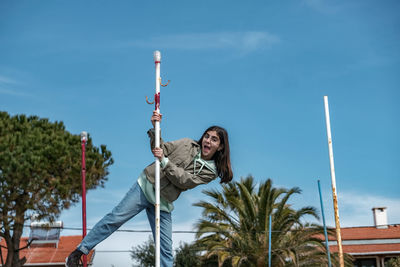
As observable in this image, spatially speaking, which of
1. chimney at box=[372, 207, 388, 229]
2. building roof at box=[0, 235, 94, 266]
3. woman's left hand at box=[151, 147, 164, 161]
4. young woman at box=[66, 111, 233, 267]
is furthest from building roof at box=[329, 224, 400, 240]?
woman's left hand at box=[151, 147, 164, 161]

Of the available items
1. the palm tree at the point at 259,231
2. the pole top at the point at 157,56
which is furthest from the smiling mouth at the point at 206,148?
the palm tree at the point at 259,231

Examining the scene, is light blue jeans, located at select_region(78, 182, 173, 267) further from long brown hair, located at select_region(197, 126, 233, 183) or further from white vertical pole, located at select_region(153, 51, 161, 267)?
long brown hair, located at select_region(197, 126, 233, 183)

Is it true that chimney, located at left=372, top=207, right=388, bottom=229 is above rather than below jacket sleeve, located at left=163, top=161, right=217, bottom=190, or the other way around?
above

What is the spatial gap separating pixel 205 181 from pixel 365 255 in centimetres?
2598

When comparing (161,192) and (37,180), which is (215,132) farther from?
(37,180)

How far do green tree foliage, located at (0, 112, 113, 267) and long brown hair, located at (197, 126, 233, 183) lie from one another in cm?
1823

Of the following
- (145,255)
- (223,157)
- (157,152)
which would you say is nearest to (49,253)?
(145,255)

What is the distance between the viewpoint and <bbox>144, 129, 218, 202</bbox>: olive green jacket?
5398 mm

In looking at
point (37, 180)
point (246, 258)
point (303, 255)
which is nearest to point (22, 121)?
point (37, 180)

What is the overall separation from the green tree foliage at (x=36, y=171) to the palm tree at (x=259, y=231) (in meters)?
5.76

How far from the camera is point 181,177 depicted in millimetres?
5398

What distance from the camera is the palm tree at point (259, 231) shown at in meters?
21.4

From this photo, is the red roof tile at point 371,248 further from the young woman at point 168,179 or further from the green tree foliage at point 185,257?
the young woman at point 168,179

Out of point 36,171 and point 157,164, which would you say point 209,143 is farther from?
point 36,171
